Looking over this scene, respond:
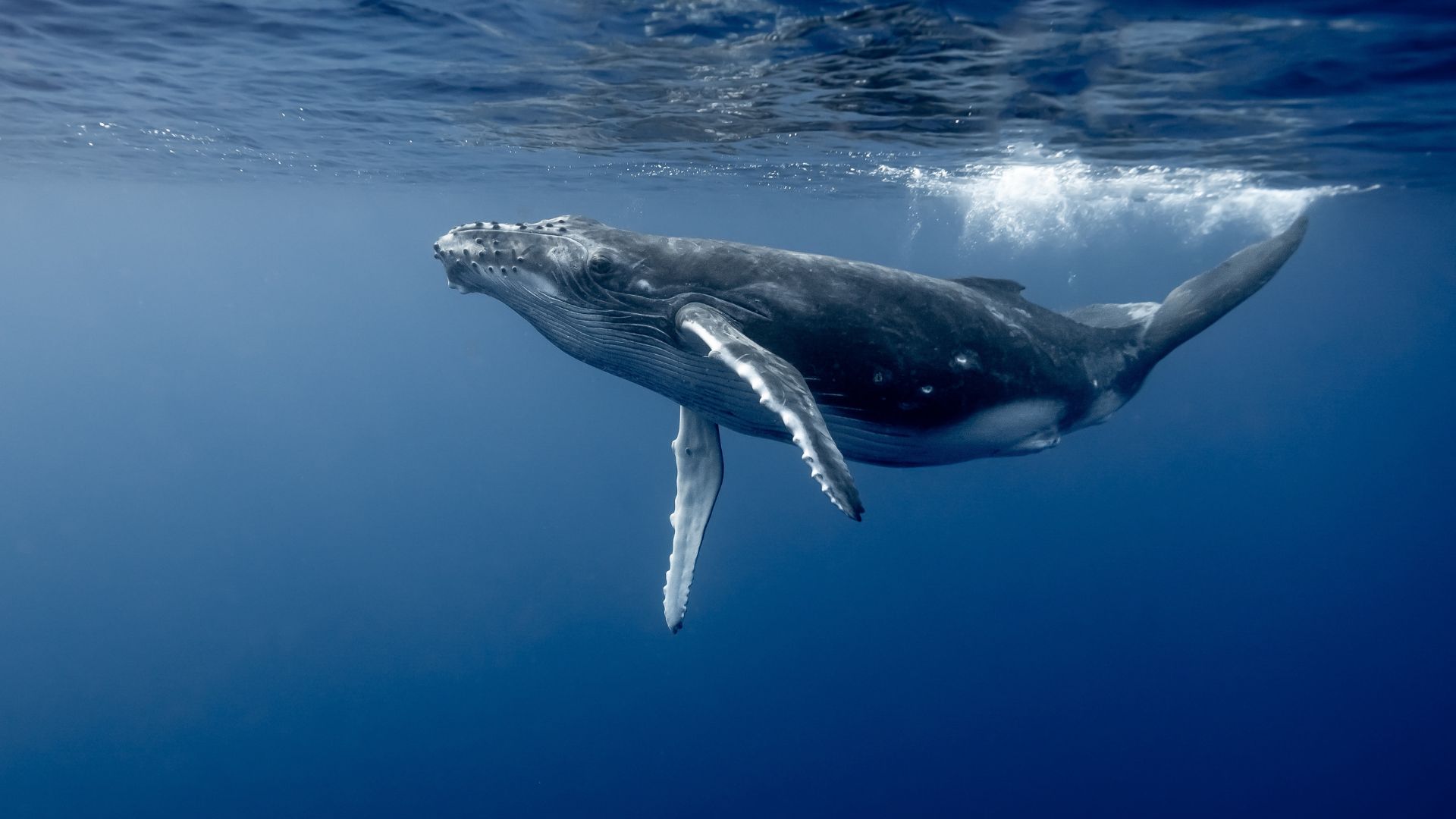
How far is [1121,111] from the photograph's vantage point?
16391 millimetres

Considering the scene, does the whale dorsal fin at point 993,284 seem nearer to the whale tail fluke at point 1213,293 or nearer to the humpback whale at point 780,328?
the humpback whale at point 780,328

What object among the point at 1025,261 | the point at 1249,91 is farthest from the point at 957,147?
the point at 1025,261

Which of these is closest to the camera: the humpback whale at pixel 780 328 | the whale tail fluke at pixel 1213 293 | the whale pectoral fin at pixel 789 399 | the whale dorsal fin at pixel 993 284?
the whale pectoral fin at pixel 789 399

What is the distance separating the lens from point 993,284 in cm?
693

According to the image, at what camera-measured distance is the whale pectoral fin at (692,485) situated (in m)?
6.88

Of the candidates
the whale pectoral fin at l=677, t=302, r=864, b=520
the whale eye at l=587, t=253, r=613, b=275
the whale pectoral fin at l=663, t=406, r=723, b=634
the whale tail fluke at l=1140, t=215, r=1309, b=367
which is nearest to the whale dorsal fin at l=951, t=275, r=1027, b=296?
the whale tail fluke at l=1140, t=215, r=1309, b=367

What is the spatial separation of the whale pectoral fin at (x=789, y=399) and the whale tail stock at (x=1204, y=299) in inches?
184

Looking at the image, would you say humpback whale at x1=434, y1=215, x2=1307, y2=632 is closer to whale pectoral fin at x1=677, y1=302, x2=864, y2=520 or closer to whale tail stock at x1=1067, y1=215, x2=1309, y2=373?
whale pectoral fin at x1=677, y1=302, x2=864, y2=520

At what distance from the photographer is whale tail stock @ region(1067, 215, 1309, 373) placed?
7461mm

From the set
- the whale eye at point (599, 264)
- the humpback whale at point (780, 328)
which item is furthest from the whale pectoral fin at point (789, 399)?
the whale eye at point (599, 264)

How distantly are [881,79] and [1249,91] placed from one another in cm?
695

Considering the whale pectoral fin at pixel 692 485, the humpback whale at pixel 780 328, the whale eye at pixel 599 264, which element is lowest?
the whale pectoral fin at pixel 692 485

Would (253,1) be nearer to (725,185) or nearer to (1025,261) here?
(725,185)

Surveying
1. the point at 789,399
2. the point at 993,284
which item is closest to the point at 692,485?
the point at 789,399
